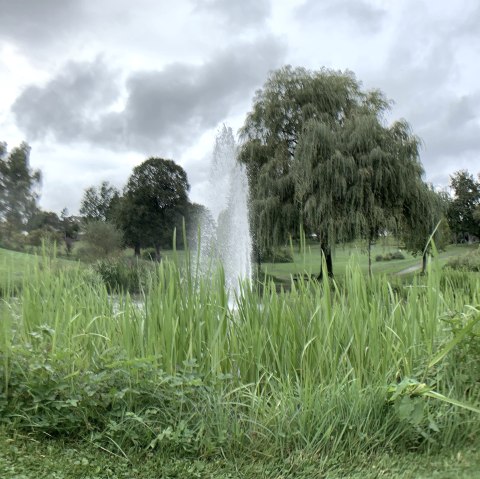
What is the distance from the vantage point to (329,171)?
53.5 feet

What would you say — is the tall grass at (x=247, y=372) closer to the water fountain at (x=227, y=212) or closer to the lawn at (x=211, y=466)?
the lawn at (x=211, y=466)

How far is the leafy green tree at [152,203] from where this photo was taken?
24750 mm

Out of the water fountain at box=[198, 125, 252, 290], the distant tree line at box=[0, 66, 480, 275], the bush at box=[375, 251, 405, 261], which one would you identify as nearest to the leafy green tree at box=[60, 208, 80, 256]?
the distant tree line at box=[0, 66, 480, 275]

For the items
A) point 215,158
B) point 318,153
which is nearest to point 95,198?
point 215,158

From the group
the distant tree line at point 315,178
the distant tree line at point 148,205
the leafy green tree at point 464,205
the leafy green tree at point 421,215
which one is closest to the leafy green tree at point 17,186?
the distant tree line at point 315,178

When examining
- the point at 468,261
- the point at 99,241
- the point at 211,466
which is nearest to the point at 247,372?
the point at 211,466

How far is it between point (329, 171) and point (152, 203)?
13120mm

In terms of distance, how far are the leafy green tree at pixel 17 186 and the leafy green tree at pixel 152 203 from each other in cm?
563

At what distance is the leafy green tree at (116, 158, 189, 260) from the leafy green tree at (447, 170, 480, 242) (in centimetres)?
2367

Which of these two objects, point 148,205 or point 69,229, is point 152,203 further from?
point 69,229

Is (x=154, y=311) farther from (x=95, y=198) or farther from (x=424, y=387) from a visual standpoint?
(x=95, y=198)

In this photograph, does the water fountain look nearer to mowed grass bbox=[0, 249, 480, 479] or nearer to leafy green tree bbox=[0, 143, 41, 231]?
leafy green tree bbox=[0, 143, 41, 231]

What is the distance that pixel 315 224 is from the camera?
55.6ft

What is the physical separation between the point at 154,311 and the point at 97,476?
0.95m
